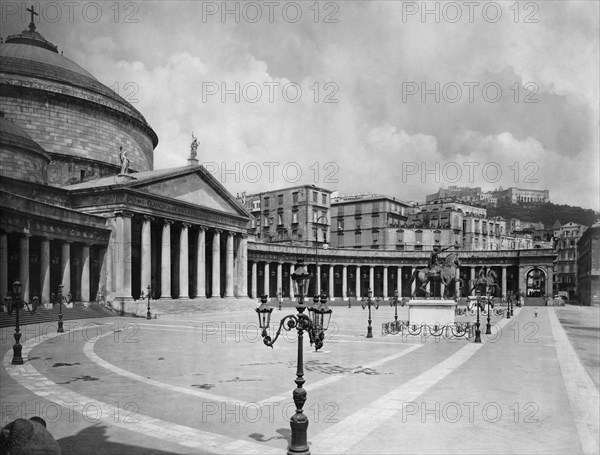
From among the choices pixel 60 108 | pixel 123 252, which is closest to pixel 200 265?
pixel 123 252

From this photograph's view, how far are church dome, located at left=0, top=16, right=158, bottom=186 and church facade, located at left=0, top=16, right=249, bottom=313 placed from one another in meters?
0.11

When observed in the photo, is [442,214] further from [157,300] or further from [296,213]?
[157,300]

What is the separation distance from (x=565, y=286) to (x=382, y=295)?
43668 millimetres

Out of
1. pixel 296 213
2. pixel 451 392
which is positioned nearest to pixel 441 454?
pixel 451 392

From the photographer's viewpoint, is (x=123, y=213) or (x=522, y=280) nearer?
(x=123, y=213)

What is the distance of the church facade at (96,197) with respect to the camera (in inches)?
1608

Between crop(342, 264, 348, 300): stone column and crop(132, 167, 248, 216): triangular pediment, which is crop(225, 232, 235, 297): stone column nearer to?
crop(132, 167, 248, 216): triangular pediment

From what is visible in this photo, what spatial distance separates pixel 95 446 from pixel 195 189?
154 ft

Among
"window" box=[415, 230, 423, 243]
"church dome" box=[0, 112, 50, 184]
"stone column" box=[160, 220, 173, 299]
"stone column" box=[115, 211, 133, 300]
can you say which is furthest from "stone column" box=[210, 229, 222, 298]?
"window" box=[415, 230, 423, 243]

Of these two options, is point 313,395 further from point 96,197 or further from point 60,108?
point 60,108

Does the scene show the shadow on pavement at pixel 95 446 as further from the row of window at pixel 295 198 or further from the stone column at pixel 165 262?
the row of window at pixel 295 198

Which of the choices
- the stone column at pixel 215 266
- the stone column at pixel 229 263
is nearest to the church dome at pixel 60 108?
the stone column at pixel 215 266

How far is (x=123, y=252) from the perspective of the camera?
155ft

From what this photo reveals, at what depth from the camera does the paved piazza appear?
11266 mm
